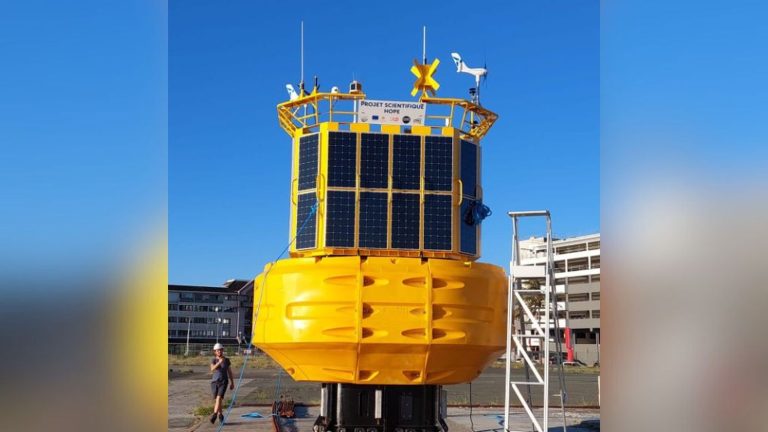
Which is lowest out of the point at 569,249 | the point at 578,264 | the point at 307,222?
the point at 578,264

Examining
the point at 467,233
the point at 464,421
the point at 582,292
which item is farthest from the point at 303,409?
the point at 582,292

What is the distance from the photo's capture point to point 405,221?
1159cm

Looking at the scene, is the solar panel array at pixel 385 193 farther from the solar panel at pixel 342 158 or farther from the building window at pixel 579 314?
the building window at pixel 579 314

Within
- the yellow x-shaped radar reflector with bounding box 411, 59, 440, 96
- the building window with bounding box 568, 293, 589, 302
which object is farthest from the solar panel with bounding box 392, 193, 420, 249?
the building window with bounding box 568, 293, 589, 302

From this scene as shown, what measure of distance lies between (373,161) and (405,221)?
121 cm

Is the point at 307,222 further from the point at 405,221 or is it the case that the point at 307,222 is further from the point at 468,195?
the point at 468,195

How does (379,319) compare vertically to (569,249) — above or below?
below
